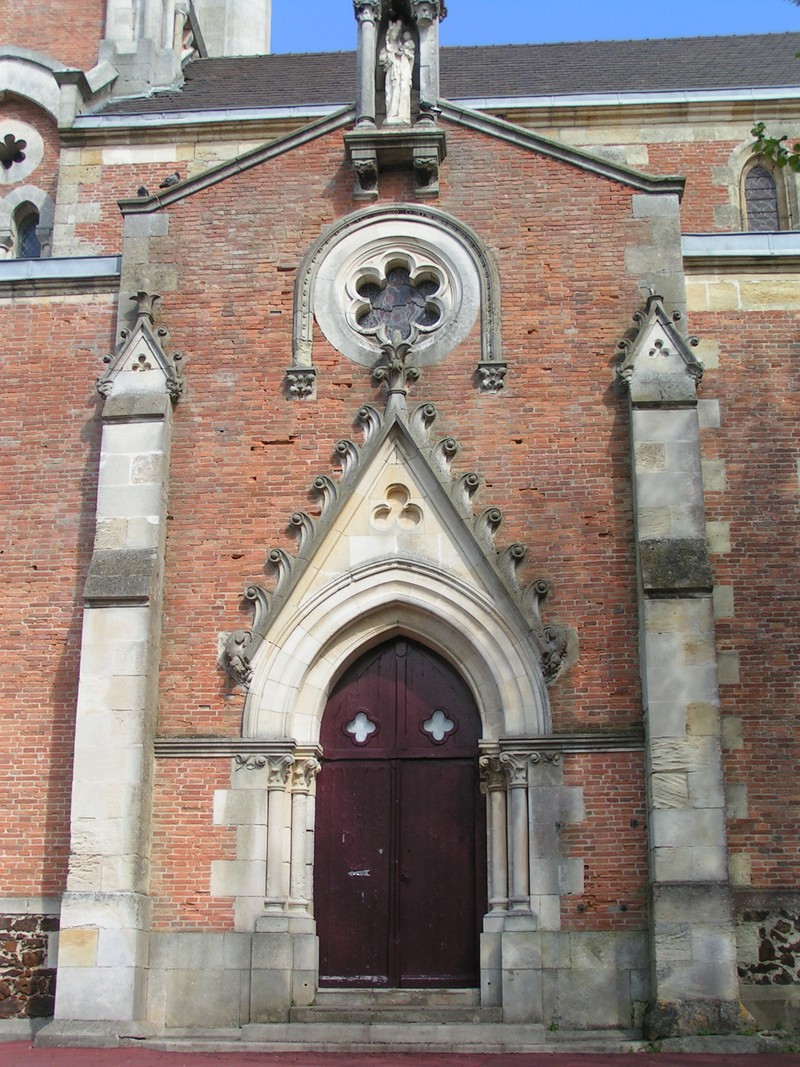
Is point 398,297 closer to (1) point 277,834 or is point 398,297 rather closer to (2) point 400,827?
(2) point 400,827

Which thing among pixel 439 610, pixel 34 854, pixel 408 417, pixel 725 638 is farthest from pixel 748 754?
pixel 34 854

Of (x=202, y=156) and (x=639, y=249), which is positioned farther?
(x=202, y=156)

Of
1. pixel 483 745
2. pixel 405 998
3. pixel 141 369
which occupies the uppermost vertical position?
pixel 141 369

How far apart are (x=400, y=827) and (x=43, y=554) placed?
15.3 ft

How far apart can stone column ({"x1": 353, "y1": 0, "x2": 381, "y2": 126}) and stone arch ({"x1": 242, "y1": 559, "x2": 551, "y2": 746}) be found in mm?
5171

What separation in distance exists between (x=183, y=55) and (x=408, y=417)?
13327mm

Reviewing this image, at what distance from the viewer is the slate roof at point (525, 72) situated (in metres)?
22.1

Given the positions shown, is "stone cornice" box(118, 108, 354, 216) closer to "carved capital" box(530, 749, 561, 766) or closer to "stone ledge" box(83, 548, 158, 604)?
"stone ledge" box(83, 548, 158, 604)

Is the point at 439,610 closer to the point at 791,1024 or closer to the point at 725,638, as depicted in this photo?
the point at 725,638

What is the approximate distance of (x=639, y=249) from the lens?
15398 millimetres

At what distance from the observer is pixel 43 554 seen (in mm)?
15227

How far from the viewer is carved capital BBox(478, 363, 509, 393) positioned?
15078mm

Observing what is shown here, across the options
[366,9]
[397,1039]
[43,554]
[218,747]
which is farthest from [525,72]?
[397,1039]

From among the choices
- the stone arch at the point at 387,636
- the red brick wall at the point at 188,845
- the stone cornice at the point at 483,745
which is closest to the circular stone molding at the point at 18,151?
the stone arch at the point at 387,636
